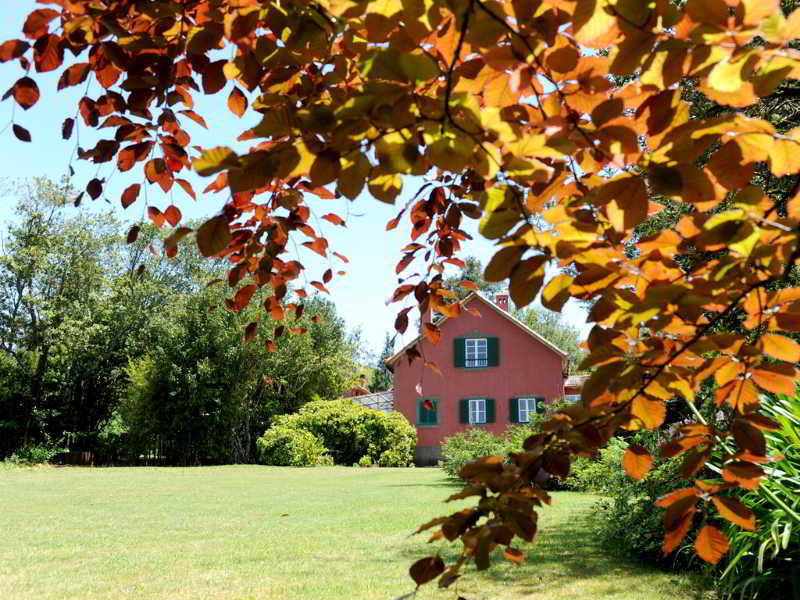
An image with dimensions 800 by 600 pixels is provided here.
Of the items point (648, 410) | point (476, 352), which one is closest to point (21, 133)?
point (648, 410)

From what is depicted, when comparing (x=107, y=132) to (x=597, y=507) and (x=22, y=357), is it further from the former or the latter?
(x=22, y=357)

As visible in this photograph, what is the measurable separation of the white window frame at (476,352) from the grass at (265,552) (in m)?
11.9

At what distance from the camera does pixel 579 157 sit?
3.63 ft

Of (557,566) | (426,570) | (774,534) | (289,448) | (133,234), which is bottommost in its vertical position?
(289,448)

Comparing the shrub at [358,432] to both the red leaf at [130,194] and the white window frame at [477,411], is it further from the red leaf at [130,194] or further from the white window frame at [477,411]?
the red leaf at [130,194]

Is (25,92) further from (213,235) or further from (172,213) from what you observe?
(213,235)

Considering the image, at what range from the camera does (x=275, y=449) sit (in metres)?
22.7

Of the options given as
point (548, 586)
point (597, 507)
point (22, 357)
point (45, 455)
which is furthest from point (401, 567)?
point (22, 357)

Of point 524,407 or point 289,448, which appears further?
point 524,407

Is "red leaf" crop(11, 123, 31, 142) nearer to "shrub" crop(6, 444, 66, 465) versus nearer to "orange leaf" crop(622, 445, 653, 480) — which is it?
"orange leaf" crop(622, 445, 653, 480)

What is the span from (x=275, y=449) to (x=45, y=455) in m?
9.09

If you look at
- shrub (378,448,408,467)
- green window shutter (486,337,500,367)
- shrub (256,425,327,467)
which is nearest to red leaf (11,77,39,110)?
shrub (378,448,408,467)

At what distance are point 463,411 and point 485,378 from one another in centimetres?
142

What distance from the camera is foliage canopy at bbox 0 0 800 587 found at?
30.1 inches
